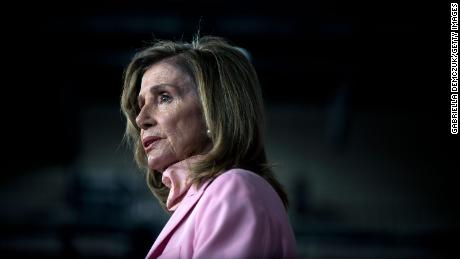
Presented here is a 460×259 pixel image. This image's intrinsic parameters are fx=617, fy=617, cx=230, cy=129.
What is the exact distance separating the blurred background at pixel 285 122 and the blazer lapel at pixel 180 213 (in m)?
2.83

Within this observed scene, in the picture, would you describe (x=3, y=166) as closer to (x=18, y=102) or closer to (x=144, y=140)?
(x=18, y=102)

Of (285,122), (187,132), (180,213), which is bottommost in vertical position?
(285,122)

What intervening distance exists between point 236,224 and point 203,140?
0.25m

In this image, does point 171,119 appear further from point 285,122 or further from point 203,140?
point 285,122

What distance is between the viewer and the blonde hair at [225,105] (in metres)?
1.04

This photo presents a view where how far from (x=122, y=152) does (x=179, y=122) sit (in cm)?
653

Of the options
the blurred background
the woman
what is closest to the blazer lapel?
the woman

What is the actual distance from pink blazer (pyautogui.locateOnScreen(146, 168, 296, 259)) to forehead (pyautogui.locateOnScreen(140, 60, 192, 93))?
0.23 meters

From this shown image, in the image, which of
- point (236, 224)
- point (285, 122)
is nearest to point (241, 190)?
point (236, 224)

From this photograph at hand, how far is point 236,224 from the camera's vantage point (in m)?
0.89

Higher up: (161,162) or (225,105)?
(225,105)

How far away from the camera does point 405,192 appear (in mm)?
7801

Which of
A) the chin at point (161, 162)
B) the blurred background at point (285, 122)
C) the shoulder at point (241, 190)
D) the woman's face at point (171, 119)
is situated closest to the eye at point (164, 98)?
the woman's face at point (171, 119)

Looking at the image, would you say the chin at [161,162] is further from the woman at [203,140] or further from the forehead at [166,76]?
the forehead at [166,76]
